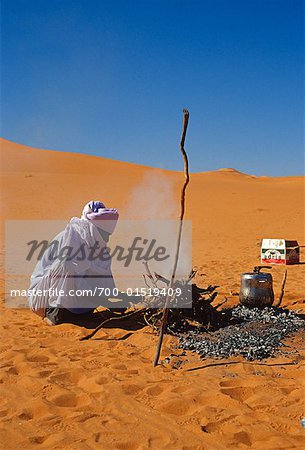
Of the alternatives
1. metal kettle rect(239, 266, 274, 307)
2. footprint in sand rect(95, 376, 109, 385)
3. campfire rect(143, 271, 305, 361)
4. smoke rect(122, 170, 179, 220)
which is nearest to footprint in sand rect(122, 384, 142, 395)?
footprint in sand rect(95, 376, 109, 385)

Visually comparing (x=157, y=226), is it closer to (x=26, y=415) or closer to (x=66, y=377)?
(x=66, y=377)

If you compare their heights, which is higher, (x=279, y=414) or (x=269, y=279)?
(x=269, y=279)

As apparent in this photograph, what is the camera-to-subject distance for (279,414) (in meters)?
3.05

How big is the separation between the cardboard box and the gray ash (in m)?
4.78

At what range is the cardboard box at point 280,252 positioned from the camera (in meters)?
9.91

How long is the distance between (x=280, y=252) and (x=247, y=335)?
19.2ft

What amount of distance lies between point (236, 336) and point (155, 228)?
1151 centimetres

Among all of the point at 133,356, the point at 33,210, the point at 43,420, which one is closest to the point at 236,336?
the point at 133,356

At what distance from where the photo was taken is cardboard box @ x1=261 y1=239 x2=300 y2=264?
390 inches

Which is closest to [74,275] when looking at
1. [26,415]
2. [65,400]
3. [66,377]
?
[66,377]

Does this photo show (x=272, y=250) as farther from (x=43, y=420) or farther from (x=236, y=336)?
(x=43, y=420)

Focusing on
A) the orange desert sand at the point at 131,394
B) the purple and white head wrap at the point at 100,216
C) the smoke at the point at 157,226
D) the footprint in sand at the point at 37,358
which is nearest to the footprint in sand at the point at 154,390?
the orange desert sand at the point at 131,394

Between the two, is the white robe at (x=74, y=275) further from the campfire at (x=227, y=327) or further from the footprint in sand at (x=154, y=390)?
the footprint in sand at (x=154, y=390)

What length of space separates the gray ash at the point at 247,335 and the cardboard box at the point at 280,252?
4.78 metres
